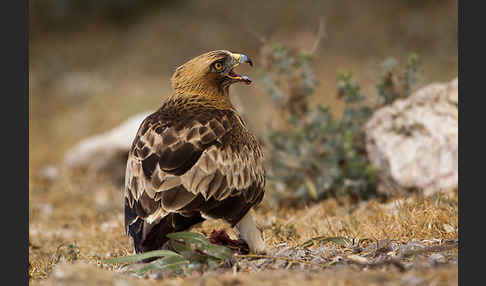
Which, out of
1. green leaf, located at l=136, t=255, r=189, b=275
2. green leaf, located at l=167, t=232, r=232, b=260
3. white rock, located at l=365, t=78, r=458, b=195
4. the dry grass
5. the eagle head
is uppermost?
the eagle head

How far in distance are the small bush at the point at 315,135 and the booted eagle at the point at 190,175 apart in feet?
7.51

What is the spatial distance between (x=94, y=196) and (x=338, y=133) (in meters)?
3.42

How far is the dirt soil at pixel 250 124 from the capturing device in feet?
9.99

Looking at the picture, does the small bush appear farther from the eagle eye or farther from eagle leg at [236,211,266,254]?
eagle leg at [236,211,266,254]

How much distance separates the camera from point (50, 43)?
1566cm

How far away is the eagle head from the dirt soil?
1.21 metres

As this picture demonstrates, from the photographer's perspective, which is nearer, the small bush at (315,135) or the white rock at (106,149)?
the small bush at (315,135)

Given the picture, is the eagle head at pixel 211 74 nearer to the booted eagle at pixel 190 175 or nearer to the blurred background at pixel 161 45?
the booted eagle at pixel 190 175

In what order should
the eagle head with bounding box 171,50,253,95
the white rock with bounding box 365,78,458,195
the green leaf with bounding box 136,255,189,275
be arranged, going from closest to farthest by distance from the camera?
the green leaf with bounding box 136,255,189,275, the eagle head with bounding box 171,50,253,95, the white rock with bounding box 365,78,458,195

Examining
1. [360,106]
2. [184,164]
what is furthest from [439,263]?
[360,106]

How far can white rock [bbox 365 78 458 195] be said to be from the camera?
5520 millimetres

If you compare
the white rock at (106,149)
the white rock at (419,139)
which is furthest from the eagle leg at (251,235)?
the white rock at (106,149)

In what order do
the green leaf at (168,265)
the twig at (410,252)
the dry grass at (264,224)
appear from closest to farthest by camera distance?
the twig at (410,252) → the green leaf at (168,265) → the dry grass at (264,224)

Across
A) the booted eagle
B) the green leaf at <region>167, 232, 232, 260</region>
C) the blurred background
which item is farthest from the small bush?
the green leaf at <region>167, 232, 232, 260</region>
